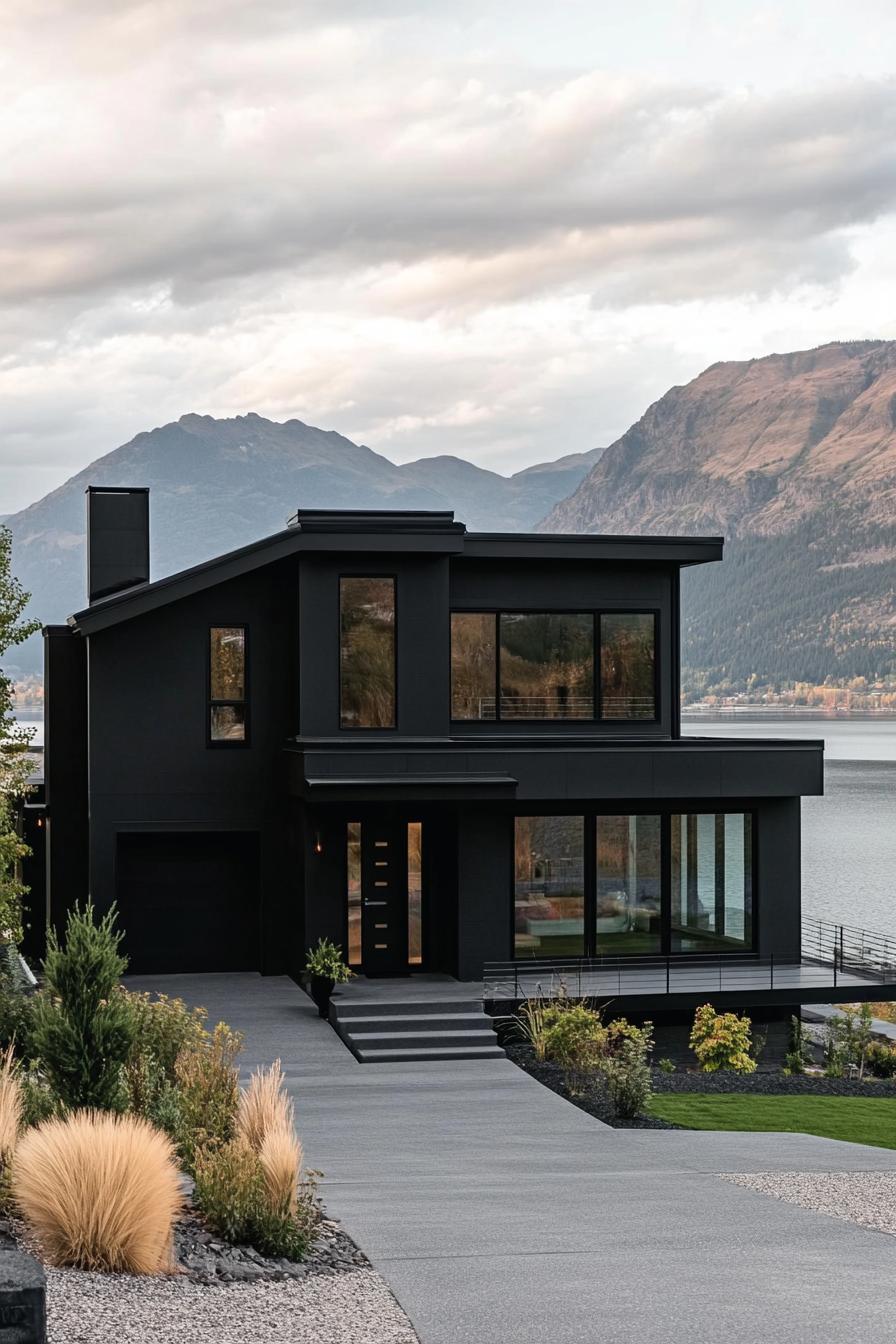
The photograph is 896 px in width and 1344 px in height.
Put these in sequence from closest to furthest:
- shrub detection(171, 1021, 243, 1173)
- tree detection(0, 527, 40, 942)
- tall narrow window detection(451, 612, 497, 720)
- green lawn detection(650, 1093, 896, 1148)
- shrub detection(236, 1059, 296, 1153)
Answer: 1. shrub detection(236, 1059, 296, 1153)
2. shrub detection(171, 1021, 243, 1173)
3. green lawn detection(650, 1093, 896, 1148)
4. tree detection(0, 527, 40, 942)
5. tall narrow window detection(451, 612, 497, 720)

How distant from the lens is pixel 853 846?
2945 inches

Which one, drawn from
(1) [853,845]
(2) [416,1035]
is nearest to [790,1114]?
(2) [416,1035]

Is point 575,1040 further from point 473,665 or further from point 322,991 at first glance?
point 473,665

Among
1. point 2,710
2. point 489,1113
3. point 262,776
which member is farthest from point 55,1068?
point 262,776

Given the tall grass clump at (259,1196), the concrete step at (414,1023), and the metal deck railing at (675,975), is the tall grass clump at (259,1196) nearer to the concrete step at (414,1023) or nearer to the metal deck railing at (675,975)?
the concrete step at (414,1023)

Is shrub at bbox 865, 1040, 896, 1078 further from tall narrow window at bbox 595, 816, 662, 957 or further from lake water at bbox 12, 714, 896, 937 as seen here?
lake water at bbox 12, 714, 896, 937

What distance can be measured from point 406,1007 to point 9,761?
6091 millimetres

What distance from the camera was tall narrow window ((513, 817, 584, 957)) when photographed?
1981cm

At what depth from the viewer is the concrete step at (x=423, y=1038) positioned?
16.7 m

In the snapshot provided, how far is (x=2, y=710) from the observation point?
61.3 ft

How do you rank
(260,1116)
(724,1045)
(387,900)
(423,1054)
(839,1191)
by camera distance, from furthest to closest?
(387,900), (724,1045), (423,1054), (839,1191), (260,1116)

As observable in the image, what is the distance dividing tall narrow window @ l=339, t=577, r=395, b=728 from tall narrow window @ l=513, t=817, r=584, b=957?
2.46 metres

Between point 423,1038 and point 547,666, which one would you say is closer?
point 423,1038

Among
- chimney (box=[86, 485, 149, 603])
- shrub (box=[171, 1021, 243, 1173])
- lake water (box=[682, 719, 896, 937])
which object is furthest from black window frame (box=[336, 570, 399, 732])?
lake water (box=[682, 719, 896, 937])
